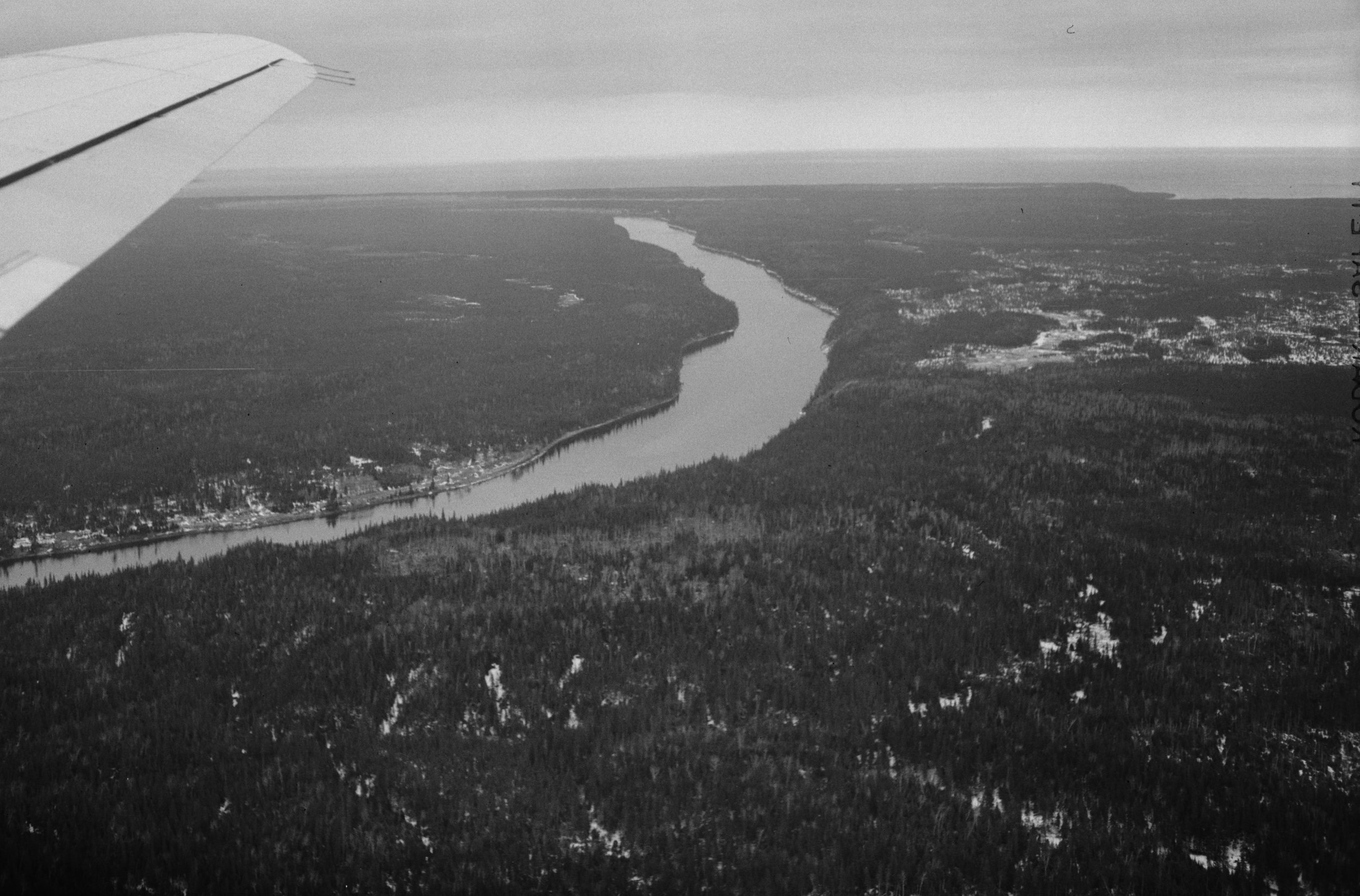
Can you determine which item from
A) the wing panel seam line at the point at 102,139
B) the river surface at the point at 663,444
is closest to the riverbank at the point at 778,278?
the river surface at the point at 663,444

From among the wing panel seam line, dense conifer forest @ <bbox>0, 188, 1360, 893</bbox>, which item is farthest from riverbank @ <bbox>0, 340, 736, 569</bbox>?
the wing panel seam line

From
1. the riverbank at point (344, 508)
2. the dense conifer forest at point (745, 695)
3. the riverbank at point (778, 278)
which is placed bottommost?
the riverbank at point (344, 508)

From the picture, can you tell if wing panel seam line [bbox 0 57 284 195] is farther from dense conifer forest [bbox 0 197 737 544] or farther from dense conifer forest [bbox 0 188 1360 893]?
dense conifer forest [bbox 0 197 737 544]

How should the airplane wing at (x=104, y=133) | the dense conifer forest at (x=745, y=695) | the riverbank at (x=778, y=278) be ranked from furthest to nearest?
the riverbank at (x=778, y=278), the dense conifer forest at (x=745, y=695), the airplane wing at (x=104, y=133)

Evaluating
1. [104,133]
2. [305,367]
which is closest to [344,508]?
[305,367]

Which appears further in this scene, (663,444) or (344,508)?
(663,444)

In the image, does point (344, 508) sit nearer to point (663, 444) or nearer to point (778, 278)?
point (663, 444)

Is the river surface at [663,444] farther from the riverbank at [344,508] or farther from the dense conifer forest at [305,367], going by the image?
the dense conifer forest at [305,367]
